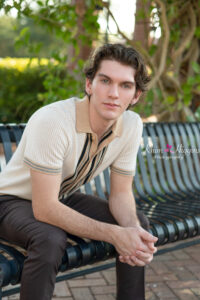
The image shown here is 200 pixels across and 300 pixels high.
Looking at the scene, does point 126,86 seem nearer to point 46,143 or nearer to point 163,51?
point 46,143

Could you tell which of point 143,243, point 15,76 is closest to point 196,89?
point 143,243

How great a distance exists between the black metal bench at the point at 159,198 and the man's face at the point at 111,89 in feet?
2.31

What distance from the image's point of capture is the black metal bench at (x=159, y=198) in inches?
82.9

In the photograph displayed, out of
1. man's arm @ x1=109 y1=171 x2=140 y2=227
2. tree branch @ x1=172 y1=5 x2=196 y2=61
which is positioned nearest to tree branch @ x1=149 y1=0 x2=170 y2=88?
tree branch @ x1=172 y1=5 x2=196 y2=61

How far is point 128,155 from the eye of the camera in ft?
8.37

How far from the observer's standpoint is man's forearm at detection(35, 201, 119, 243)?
2.05 metres

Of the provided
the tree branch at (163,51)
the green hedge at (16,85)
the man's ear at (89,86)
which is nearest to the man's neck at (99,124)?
the man's ear at (89,86)

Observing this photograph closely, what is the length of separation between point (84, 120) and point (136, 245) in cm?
71

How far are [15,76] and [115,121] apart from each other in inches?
335

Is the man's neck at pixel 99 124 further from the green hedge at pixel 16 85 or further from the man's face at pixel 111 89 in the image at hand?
the green hedge at pixel 16 85

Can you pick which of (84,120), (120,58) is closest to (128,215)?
(84,120)

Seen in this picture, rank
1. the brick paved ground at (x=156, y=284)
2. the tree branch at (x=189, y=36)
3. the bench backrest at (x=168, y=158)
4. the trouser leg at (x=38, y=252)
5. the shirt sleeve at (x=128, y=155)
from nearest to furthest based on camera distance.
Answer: the trouser leg at (x=38, y=252) → the shirt sleeve at (x=128, y=155) → the brick paved ground at (x=156, y=284) → the bench backrest at (x=168, y=158) → the tree branch at (x=189, y=36)

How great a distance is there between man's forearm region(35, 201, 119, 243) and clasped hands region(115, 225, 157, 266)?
0.20 feet

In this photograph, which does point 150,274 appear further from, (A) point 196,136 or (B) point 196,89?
(B) point 196,89
